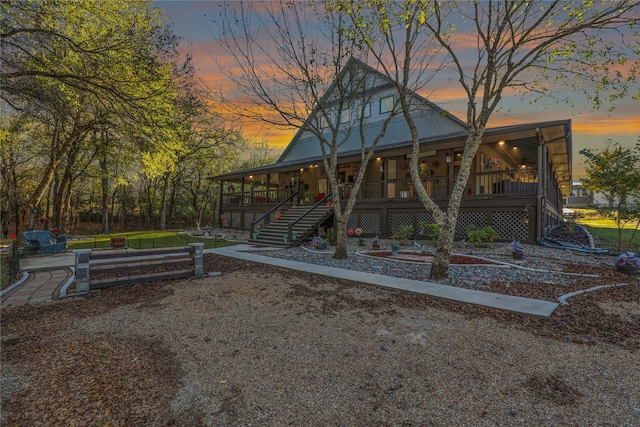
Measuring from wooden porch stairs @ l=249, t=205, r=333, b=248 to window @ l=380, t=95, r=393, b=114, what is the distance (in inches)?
266

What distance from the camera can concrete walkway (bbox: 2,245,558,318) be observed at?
486 cm

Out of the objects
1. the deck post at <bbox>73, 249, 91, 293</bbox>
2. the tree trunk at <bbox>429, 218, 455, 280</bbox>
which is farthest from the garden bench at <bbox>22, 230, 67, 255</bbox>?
the tree trunk at <bbox>429, 218, 455, 280</bbox>

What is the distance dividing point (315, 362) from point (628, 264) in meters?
8.58

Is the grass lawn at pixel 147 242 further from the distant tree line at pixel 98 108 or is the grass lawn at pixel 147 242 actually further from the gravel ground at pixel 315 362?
the gravel ground at pixel 315 362

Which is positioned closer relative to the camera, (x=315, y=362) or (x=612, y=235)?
(x=315, y=362)

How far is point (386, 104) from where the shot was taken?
17.2 meters

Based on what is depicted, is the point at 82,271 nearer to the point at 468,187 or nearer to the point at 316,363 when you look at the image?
the point at 316,363

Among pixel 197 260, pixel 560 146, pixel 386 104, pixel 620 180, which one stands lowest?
pixel 197 260

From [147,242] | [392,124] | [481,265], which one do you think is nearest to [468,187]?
[392,124]

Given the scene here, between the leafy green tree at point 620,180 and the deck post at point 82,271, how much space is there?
15013 millimetres

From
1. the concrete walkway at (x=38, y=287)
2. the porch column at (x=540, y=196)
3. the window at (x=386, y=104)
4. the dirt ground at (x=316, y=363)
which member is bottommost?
the dirt ground at (x=316, y=363)

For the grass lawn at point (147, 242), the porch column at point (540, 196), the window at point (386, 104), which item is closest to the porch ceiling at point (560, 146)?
the porch column at point (540, 196)

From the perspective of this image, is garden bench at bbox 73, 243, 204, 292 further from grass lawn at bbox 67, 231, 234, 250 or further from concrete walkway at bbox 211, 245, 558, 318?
grass lawn at bbox 67, 231, 234, 250

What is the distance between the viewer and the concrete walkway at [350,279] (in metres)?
4.86
